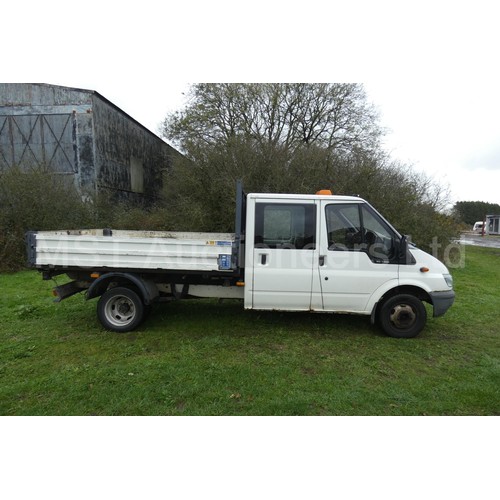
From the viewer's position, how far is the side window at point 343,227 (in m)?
4.58

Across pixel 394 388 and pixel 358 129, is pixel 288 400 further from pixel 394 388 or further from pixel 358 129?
pixel 358 129

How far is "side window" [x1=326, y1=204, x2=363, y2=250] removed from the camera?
458 cm

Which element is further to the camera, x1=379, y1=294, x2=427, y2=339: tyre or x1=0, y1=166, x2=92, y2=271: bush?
x1=0, y1=166, x2=92, y2=271: bush

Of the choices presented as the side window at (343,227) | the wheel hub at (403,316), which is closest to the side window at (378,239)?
the side window at (343,227)

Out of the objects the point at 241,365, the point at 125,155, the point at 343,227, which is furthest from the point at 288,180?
the point at 125,155

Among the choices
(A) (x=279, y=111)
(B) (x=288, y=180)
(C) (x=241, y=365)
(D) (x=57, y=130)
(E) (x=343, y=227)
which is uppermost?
(A) (x=279, y=111)

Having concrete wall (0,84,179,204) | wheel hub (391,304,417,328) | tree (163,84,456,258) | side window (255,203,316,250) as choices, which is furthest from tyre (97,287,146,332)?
concrete wall (0,84,179,204)

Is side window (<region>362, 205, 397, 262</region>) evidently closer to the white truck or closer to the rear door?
the white truck

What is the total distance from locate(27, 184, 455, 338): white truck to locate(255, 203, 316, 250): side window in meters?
0.01

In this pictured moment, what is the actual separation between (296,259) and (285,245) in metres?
0.26

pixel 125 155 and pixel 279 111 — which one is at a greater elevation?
pixel 279 111

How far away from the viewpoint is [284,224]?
4617mm

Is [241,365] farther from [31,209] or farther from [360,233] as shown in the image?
[31,209]

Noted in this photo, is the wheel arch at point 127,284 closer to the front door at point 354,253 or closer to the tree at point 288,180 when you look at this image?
the front door at point 354,253
